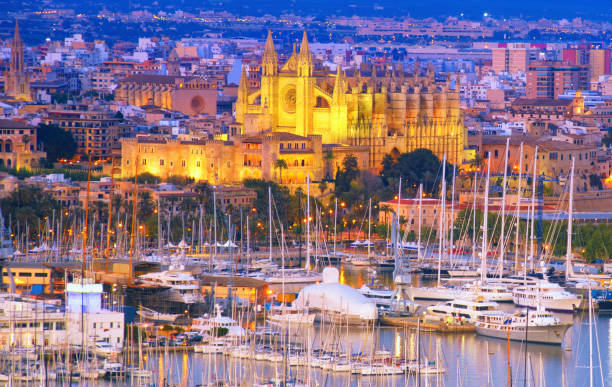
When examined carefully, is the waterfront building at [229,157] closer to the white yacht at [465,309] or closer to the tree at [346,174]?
the tree at [346,174]

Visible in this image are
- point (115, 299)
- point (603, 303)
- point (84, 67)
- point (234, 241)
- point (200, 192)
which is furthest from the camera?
point (84, 67)

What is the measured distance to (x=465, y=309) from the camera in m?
50.6

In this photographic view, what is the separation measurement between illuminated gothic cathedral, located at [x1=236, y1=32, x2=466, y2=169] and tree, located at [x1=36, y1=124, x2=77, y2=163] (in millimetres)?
7389

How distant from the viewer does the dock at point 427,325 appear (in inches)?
1937

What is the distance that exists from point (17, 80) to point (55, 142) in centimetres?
3434

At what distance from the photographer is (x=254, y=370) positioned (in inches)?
1558

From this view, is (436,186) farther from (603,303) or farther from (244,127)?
(603,303)

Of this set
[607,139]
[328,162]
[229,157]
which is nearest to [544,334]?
[229,157]

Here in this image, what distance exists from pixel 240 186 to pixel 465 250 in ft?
42.4

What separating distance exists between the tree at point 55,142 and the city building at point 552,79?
66.3 metres

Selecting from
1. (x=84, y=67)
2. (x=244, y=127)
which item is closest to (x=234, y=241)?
(x=244, y=127)

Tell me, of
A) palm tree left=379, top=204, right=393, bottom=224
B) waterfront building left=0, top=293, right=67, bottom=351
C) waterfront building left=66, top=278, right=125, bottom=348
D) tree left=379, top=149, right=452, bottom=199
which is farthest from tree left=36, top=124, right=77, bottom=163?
waterfront building left=0, top=293, right=67, bottom=351

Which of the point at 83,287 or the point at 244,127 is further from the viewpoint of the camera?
the point at 244,127

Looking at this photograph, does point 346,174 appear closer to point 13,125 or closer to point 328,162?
point 328,162
